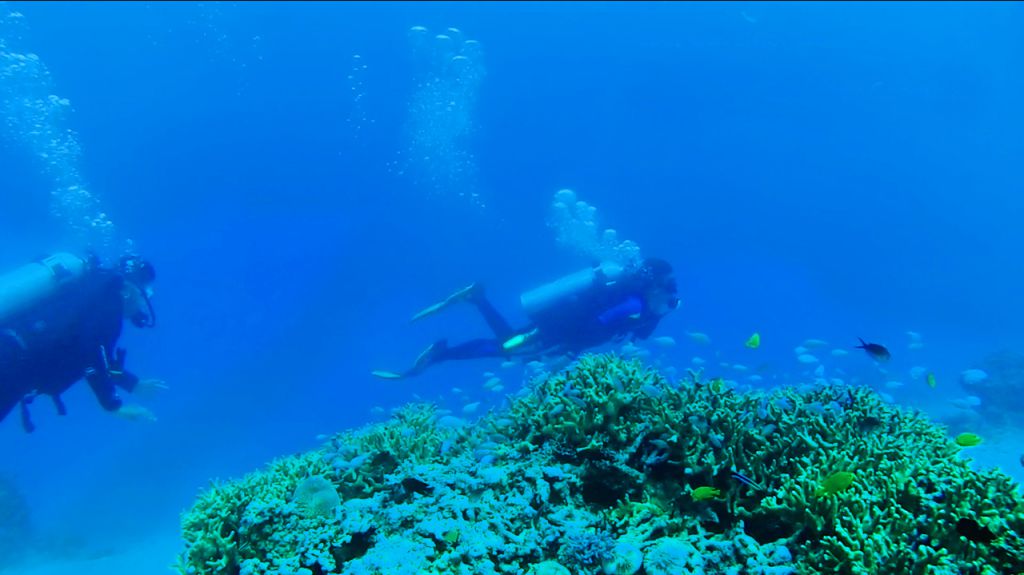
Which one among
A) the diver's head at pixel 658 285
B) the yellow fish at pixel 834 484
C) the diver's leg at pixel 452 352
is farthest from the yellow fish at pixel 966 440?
the diver's leg at pixel 452 352

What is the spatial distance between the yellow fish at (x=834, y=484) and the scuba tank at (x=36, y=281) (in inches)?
464

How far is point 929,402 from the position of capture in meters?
29.1

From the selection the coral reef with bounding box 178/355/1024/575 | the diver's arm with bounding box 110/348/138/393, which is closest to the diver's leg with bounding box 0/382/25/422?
the diver's arm with bounding box 110/348/138/393

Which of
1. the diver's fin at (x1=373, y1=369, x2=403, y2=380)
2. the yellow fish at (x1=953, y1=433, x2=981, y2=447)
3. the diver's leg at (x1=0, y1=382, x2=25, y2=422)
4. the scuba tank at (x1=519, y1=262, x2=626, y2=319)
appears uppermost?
the scuba tank at (x1=519, y1=262, x2=626, y2=319)

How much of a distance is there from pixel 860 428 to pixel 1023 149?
609 feet

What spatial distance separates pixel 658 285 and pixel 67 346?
1211 centimetres

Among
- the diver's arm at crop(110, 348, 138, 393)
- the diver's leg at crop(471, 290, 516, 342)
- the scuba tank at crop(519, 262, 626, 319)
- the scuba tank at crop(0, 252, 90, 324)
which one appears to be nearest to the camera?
the scuba tank at crop(0, 252, 90, 324)

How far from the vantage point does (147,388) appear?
453 inches

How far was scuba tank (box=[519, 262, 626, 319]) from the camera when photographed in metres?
15.4

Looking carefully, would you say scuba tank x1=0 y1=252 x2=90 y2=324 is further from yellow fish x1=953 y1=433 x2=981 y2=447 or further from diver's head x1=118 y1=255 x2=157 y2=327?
yellow fish x1=953 y1=433 x2=981 y2=447

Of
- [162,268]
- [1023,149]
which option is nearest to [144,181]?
[162,268]

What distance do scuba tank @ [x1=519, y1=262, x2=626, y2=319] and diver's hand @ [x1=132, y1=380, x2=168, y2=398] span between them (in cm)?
Result: 908

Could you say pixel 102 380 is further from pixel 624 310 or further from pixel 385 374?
pixel 624 310

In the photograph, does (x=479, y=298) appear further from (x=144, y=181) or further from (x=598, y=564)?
(x=144, y=181)
